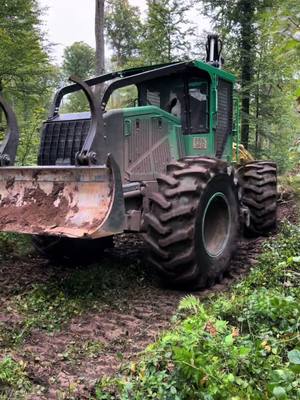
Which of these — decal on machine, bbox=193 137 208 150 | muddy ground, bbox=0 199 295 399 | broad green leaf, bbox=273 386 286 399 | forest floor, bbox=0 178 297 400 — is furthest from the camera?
decal on machine, bbox=193 137 208 150

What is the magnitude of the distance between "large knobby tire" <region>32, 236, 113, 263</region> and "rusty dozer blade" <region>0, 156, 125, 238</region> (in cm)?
101

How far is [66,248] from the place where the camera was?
21.1 feet

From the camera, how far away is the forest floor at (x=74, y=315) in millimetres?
3113

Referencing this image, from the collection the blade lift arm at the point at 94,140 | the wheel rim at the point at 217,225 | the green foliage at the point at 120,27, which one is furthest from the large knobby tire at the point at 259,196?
the green foliage at the point at 120,27

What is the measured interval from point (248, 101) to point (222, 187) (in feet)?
36.2

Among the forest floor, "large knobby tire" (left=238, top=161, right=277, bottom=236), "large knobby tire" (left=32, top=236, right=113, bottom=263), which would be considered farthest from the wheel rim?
"large knobby tire" (left=32, top=236, right=113, bottom=263)

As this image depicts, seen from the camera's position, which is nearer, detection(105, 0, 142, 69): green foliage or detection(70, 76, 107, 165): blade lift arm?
detection(70, 76, 107, 165): blade lift arm

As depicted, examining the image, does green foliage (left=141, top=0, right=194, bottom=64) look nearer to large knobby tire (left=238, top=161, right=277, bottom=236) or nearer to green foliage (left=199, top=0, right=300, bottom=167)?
green foliage (left=199, top=0, right=300, bottom=167)

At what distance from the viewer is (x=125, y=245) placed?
24.7 feet

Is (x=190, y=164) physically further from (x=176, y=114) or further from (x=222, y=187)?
(x=176, y=114)

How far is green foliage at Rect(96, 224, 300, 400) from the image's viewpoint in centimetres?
243

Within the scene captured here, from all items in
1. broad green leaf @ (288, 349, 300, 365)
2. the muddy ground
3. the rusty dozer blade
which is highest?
the rusty dozer blade

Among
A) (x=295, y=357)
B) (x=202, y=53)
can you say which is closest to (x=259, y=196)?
(x=295, y=357)

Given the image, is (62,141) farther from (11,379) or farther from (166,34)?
(166,34)
